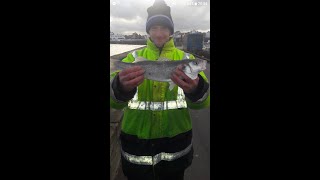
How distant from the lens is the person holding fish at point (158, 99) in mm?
1923

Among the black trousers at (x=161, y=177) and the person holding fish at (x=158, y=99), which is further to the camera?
the black trousers at (x=161, y=177)

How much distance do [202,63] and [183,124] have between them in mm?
456

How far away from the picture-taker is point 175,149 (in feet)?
6.68

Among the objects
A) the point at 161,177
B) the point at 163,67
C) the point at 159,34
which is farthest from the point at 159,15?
the point at 161,177

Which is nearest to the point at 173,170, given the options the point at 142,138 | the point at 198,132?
the point at 142,138

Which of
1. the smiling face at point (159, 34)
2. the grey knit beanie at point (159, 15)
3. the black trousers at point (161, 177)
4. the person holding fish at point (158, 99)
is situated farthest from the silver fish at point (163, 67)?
the black trousers at point (161, 177)

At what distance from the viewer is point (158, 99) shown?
1.97m

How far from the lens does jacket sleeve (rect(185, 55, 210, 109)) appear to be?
1.95 metres

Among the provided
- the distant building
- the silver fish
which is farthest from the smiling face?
the distant building

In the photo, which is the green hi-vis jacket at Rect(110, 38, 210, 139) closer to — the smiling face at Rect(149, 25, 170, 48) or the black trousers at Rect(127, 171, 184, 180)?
the smiling face at Rect(149, 25, 170, 48)

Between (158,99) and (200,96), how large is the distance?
0.96 feet

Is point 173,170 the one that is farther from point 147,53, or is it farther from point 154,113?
point 147,53

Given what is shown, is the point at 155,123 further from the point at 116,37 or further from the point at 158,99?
the point at 116,37

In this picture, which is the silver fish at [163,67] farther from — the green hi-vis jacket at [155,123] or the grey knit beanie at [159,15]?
the grey knit beanie at [159,15]
